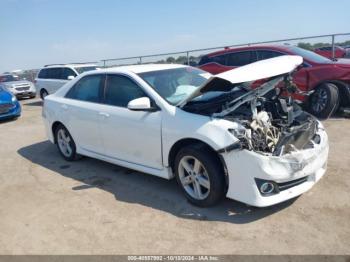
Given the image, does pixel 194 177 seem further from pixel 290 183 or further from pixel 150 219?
pixel 290 183

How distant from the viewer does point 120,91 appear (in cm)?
510

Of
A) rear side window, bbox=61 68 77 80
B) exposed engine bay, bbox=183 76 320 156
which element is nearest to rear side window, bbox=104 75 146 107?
exposed engine bay, bbox=183 76 320 156

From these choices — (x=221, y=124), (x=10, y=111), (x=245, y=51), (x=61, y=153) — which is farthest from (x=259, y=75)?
(x=10, y=111)

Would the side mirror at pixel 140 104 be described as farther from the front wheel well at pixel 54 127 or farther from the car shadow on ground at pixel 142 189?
the front wheel well at pixel 54 127

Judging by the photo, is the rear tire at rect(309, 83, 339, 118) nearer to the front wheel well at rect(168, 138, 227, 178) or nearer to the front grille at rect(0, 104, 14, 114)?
the front wheel well at rect(168, 138, 227, 178)

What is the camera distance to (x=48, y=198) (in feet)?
16.0

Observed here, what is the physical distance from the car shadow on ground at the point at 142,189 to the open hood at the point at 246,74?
1.24 metres

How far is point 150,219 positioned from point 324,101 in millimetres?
5462

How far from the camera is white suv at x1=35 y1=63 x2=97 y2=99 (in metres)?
14.2

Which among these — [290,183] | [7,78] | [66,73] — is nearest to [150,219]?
[290,183]

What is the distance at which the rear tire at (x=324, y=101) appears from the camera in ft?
25.2

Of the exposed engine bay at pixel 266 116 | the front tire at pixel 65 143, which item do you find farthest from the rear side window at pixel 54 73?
the exposed engine bay at pixel 266 116

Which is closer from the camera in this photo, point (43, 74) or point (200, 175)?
point (200, 175)

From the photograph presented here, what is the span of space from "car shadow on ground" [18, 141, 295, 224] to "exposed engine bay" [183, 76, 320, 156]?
759 millimetres
